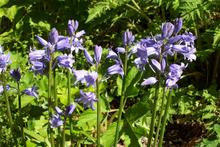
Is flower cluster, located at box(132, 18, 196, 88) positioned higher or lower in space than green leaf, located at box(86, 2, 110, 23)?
lower

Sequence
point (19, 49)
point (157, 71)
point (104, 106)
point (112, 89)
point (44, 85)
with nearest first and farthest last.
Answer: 1. point (157, 71)
2. point (104, 106)
3. point (44, 85)
4. point (112, 89)
5. point (19, 49)

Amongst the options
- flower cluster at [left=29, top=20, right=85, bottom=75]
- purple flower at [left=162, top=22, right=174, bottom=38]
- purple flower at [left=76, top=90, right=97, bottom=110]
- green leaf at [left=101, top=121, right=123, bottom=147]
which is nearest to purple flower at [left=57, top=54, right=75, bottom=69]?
flower cluster at [left=29, top=20, right=85, bottom=75]

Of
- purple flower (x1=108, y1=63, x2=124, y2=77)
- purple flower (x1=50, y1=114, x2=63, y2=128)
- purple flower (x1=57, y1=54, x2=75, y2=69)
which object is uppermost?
purple flower (x1=57, y1=54, x2=75, y2=69)

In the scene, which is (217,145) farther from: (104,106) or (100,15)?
(100,15)

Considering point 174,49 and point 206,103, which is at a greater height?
point 174,49

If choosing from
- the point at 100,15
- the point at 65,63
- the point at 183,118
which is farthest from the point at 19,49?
the point at 65,63

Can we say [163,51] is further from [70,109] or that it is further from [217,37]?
[217,37]

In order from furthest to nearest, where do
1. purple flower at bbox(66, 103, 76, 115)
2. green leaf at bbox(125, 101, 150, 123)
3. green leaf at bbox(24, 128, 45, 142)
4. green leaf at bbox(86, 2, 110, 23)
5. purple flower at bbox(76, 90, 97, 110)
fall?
green leaf at bbox(86, 2, 110, 23) → green leaf at bbox(24, 128, 45, 142) → green leaf at bbox(125, 101, 150, 123) → purple flower at bbox(66, 103, 76, 115) → purple flower at bbox(76, 90, 97, 110)

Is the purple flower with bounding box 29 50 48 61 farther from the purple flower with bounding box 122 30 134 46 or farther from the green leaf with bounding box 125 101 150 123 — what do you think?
the green leaf with bounding box 125 101 150 123
